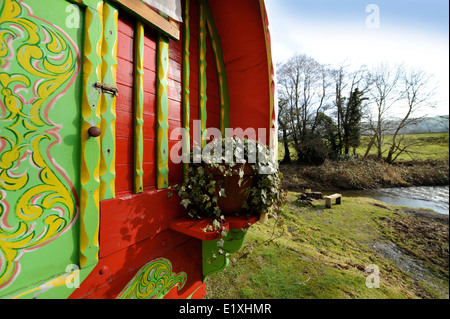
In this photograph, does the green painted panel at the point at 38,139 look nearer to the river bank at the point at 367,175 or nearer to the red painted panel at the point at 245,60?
the red painted panel at the point at 245,60

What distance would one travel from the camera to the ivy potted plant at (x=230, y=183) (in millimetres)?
1311

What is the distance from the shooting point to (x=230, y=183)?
1349mm

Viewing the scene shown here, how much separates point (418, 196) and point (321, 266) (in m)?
3.85

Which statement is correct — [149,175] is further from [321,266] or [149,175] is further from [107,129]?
[321,266]

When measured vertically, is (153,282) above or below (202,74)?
below

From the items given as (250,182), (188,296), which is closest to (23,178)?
(250,182)

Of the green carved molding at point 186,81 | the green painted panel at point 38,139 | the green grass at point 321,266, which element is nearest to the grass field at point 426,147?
the green grass at point 321,266

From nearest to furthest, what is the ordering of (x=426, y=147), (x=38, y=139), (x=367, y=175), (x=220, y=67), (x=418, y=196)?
1. (x=38, y=139)
2. (x=220, y=67)
3. (x=418, y=196)
4. (x=426, y=147)
5. (x=367, y=175)

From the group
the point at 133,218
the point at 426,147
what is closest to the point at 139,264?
the point at 133,218

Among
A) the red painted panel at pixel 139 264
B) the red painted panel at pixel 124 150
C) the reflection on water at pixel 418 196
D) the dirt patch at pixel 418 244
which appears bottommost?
the dirt patch at pixel 418 244

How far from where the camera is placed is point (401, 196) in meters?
4.75

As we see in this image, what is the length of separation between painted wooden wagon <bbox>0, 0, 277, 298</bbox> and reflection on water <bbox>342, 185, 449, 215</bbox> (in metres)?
5.49

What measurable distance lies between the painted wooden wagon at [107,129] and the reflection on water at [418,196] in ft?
18.0

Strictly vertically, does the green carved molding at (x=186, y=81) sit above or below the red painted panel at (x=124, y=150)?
above
